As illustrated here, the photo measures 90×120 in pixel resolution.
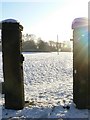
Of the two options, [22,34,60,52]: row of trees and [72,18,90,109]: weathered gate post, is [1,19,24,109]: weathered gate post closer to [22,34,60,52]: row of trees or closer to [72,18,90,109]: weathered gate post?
[72,18,90,109]: weathered gate post

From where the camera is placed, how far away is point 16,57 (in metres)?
6.40

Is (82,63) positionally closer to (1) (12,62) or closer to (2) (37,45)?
(1) (12,62)

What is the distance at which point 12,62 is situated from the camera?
21.0 feet

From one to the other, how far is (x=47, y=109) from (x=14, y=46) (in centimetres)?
161

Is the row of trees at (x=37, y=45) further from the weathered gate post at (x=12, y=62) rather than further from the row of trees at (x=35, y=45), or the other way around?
the weathered gate post at (x=12, y=62)

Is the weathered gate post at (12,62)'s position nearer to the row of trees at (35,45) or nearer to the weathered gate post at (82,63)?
the weathered gate post at (82,63)

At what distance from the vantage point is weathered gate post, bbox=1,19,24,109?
6.38 meters

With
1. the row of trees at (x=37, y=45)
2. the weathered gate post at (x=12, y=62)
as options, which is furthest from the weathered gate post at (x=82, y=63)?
the row of trees at (x=37, y=45)

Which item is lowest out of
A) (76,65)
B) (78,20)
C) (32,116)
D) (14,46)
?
(32,116)

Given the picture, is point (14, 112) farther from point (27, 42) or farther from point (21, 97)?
point (27, 42)

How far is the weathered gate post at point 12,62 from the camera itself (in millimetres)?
6375

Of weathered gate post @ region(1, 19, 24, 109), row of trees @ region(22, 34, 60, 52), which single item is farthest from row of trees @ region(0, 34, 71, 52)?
weathered gate post @ region(1, 19, 24, 109)

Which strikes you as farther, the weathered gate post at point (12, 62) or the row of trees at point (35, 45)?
the row of trees at point (35, 45)

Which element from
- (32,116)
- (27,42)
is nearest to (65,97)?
(32,116)
